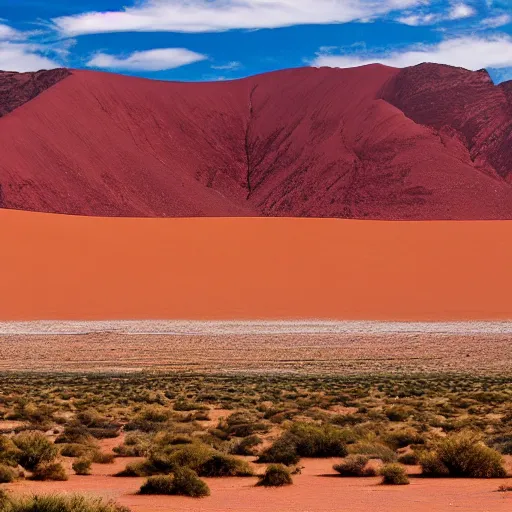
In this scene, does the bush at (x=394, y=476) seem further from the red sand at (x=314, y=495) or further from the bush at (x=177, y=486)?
the bush at (x=177, y=486)

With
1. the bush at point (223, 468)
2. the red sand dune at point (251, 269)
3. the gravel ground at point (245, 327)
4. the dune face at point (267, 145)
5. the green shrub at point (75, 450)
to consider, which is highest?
the dune face at point (267, 145)

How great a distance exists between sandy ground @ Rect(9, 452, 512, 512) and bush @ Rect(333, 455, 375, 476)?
141mm

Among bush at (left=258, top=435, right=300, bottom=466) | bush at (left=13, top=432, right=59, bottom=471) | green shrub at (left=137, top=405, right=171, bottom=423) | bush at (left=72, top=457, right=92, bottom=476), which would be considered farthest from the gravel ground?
bush at (left=72, top=457, right=92, bottom=476)

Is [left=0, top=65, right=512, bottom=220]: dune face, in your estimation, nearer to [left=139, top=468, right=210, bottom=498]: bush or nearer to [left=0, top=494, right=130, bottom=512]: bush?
[left=139, top=468, right=210, bottom=498]: bush

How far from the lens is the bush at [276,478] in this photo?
11.7 meters

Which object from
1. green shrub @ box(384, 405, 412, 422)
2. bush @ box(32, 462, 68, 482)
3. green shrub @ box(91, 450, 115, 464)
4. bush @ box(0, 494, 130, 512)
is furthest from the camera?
green shrub @ box(384, 405, 412, 422)

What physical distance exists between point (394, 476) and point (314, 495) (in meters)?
1.25

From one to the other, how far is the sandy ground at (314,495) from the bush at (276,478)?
144 mm

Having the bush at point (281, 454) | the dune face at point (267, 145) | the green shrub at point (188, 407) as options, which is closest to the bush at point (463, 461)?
the bush at point (281, 454)

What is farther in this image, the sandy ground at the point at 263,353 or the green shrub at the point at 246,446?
the sandy ground at the point at 263,353

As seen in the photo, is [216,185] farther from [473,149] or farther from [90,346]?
[90,346]

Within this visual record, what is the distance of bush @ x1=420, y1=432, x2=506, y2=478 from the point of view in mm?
12117

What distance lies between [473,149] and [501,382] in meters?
88.7

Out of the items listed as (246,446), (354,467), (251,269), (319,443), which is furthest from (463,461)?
(251,269)
